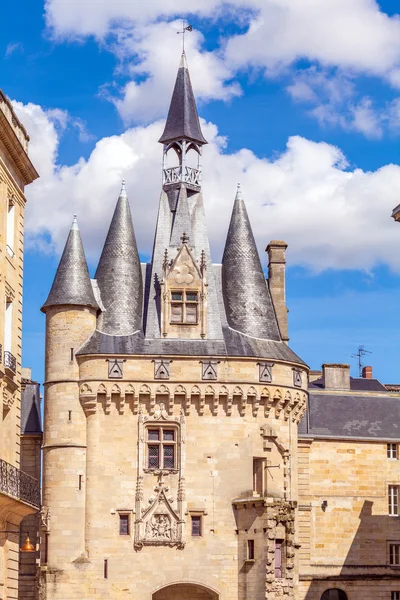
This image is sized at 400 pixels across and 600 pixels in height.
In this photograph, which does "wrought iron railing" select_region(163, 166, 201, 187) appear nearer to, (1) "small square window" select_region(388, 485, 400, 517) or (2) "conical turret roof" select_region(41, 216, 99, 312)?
(2) "conical turret roof" select_region(41, 216, 99, 312)

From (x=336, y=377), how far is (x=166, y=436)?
14.3m

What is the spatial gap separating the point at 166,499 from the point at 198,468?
1829 mm

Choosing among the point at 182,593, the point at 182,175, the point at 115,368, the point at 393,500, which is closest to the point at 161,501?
the point at 182,593

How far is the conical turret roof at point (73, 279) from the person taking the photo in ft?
173

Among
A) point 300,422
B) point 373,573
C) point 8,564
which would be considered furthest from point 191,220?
point 8,564

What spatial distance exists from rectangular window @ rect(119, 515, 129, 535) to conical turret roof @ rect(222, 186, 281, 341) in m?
9.50

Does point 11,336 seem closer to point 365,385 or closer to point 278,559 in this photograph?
point 278,559

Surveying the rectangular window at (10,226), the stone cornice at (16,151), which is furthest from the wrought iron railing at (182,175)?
the rectangular window at (10,226)

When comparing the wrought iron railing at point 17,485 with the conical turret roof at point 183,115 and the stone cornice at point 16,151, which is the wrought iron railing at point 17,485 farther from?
the conical turret roof at point 183,115

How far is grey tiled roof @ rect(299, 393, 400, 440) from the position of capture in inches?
2331

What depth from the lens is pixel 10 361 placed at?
116 ft

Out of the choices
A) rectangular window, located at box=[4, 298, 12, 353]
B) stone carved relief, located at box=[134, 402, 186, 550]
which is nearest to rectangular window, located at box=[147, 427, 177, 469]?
stone carved relief, located at box=[134, 402, 186, 550]

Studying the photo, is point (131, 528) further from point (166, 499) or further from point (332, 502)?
point (332, 502)

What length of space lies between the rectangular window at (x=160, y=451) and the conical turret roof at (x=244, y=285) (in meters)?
5.97
